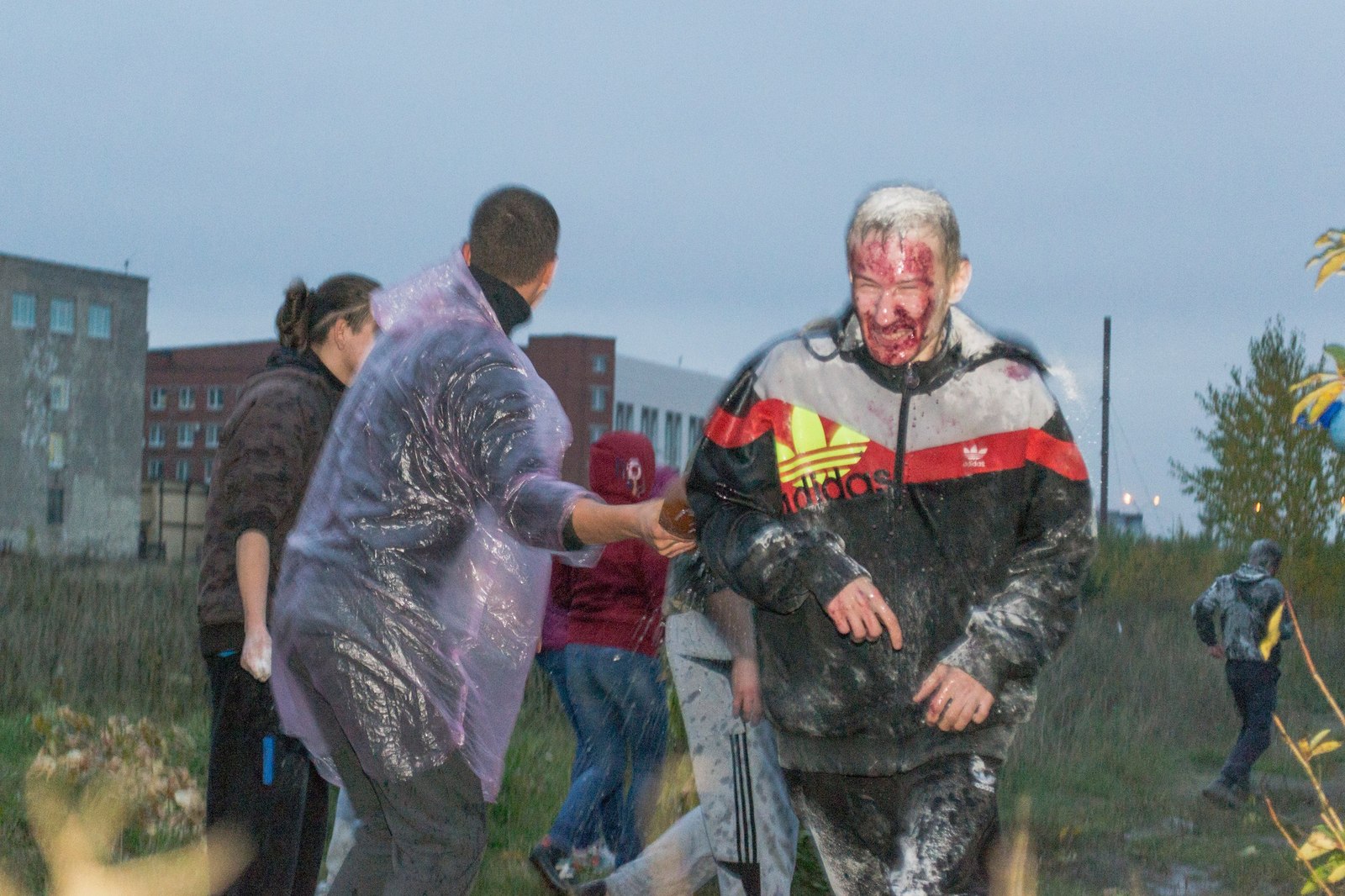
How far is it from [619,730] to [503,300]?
3152 millimetres

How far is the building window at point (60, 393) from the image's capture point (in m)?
64.6

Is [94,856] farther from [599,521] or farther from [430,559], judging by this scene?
[599,521]

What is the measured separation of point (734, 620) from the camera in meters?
4.41

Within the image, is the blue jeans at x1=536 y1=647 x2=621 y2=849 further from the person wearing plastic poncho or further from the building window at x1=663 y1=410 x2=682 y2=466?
the building window at x1=663 y1=410 x2=682 y2=466

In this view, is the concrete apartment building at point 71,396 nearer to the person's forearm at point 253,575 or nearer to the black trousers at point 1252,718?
the black trousers at point 1252,718

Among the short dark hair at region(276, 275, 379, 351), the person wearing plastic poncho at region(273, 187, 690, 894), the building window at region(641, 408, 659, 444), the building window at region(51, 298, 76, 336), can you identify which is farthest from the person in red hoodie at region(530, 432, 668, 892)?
the building window at region(641, 408, 659, 444)

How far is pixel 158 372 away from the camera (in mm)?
88062

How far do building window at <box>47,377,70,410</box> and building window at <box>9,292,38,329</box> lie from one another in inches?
92.5

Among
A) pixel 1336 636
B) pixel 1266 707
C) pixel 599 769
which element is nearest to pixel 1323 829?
pixel 599 769

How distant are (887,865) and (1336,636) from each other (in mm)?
25467

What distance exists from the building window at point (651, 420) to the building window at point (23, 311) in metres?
27.5

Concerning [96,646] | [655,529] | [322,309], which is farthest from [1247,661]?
[655,529]

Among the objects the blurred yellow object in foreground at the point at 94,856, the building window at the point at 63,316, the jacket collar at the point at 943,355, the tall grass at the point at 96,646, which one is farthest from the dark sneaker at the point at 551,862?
the building window at the point at 63,316

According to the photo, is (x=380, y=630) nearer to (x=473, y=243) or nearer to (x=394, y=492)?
(x=394, y=492)
